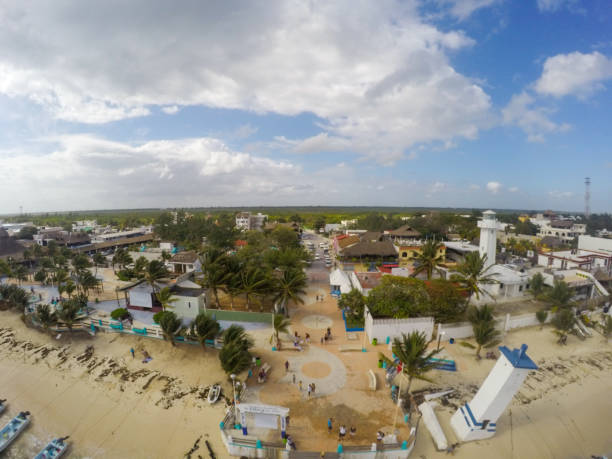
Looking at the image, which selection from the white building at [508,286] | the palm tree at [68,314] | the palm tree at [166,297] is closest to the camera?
the palm tree at [68,314]

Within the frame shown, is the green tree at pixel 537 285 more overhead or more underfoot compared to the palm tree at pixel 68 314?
more overhead

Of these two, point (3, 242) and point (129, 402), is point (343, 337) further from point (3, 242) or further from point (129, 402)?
point (3, 242)

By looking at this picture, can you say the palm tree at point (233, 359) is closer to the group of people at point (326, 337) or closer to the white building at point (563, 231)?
the group of people at point (326, 337)

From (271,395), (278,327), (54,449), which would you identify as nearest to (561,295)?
(278,327)

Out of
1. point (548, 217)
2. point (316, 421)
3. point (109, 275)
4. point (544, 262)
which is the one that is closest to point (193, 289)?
point (316, 421)

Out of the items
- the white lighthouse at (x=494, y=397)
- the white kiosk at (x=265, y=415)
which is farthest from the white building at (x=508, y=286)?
the white kiosk at (x=265, y=415)

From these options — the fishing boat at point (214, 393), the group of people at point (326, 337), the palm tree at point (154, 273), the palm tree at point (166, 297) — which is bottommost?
the fishing boat at point (214, 393)

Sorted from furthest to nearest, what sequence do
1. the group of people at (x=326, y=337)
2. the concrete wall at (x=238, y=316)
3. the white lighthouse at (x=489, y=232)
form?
the white lighthouse at (x=489, y=232) → the concrete wall at (x=238, y=316) → the group of people at (x=326, y=337)
